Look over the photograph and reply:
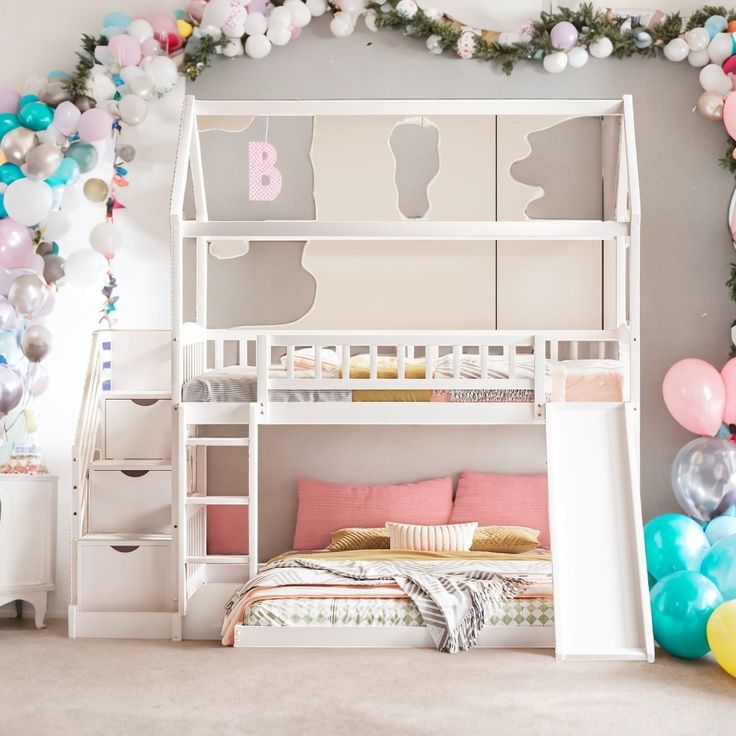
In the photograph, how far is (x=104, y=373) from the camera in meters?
4.10

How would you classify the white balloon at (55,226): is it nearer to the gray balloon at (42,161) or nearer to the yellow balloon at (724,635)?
the gray balloon at (42,161)

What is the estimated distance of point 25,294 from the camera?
376cm

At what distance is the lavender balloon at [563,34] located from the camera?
13.9 feet

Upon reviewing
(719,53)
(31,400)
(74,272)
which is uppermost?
(719,53)

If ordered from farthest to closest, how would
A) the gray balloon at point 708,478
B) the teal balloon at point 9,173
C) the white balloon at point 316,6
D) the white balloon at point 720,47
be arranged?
the white balloon at point 316,6, the white balloon at point 720,47, the teal balloon at point 9,173, the gray balloon at point 708,478

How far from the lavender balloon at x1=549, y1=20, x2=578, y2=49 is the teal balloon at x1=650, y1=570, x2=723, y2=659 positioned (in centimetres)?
228

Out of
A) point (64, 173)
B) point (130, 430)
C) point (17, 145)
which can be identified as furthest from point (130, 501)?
point (17, 145)

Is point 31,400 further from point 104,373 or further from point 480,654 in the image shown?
point 480,654

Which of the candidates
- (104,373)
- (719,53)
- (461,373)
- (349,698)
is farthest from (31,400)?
(719,53)

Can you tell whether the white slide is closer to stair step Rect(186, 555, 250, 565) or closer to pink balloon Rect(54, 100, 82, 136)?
stair step Rect(186, 555, 250, 565)

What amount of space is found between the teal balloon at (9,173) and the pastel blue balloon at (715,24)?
9.62ft

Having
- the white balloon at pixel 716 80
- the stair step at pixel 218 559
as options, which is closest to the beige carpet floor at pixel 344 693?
the stair step at pixel 218 559

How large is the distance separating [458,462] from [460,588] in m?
1.07

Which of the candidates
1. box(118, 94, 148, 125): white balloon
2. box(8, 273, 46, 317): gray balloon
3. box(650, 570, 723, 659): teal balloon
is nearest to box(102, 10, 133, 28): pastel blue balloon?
box(118, 94, 148, 125): white balloon
